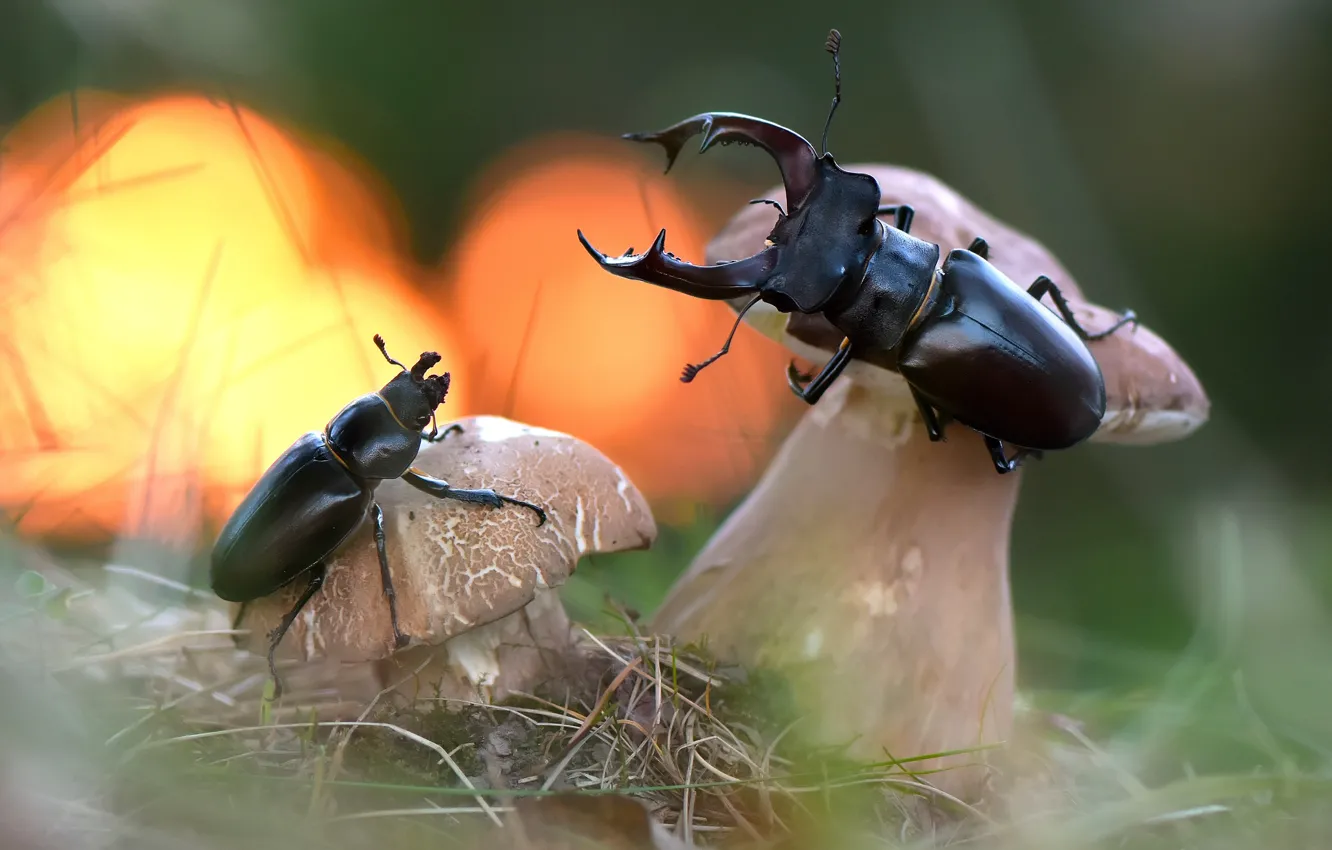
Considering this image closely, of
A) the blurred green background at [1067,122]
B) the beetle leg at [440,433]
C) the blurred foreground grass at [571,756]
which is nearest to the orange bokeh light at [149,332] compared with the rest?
the blurred foreground grass at [571,756]

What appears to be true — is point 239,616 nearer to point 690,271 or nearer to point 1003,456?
point 690,271

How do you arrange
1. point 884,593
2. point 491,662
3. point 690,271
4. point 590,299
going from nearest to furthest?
point 690,271, point 491,662, point 884,593, point 590,299

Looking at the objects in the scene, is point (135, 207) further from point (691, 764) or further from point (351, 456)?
point (691, 764)

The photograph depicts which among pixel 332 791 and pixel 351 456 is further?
pixel 351 456

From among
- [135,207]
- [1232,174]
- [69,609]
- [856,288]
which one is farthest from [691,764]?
[1232,174]

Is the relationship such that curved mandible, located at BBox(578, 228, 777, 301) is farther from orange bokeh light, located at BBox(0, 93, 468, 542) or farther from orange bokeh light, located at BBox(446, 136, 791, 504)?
orange bokeh light, located at BBox(446, 136, 791, 504)

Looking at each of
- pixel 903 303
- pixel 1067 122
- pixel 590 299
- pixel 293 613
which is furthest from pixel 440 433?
pixel 1067 122

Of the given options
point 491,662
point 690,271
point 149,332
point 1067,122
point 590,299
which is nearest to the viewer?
point 690,271
